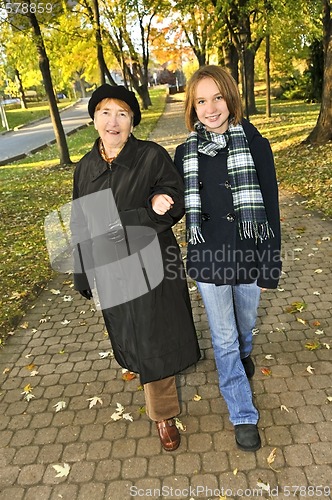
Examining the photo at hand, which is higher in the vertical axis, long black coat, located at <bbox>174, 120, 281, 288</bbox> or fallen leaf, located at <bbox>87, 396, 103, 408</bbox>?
long black coat, located at <bbox>174, 120, 281, 288</bbox>

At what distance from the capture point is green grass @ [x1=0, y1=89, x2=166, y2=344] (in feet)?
18.1

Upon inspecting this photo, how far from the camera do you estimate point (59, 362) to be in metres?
4.16

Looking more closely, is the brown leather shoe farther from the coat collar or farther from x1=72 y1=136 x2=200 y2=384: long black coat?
the coat collar

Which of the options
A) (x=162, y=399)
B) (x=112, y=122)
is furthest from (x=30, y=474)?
(x=112, y=122)

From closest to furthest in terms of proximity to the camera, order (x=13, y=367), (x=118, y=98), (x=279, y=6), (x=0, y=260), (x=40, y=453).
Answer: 1. (x=118, y=98)
2. (x=40, y=453)
3. (x=13, y=367)
4. (x=0, y=260)
5. (x=279, y=6)

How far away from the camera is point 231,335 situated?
2857mm

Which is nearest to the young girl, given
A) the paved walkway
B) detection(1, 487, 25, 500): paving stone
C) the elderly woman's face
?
the paved walkway

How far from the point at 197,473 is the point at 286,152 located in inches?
425

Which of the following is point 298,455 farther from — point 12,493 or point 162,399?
point 12,493

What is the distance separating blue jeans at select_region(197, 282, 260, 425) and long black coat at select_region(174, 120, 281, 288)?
12 centimetres

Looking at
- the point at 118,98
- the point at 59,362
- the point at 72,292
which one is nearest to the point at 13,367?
the point at 59,362

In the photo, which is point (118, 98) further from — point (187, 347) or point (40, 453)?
point (40, 453)

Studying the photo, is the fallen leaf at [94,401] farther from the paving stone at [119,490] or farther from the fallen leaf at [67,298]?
the fallen leaf at [67,298]

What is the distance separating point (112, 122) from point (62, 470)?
7.70ft
